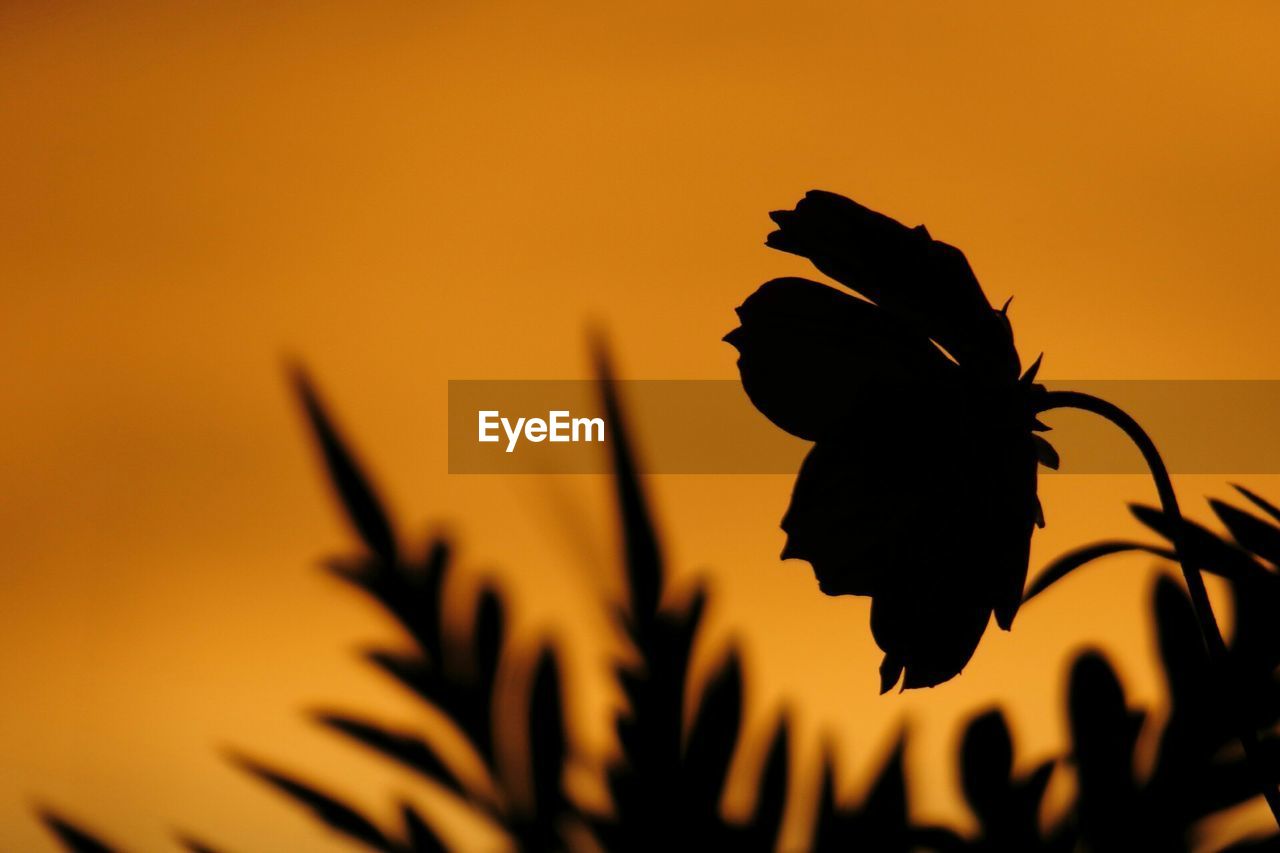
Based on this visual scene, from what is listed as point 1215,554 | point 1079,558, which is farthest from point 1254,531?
point 1079,558

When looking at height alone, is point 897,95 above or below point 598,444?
above

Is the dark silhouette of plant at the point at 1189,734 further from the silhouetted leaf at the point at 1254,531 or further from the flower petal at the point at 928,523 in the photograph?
the flower petal at the point at 928,523

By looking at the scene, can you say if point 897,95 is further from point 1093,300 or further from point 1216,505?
point 1216,505

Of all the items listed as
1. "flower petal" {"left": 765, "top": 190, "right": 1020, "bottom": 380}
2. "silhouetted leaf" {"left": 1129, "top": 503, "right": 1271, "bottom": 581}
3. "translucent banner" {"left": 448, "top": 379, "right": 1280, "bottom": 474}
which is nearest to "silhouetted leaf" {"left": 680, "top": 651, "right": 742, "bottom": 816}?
"translucent banner" {"left": 448, "top": 379, "right": 1280, "bottom": 474}

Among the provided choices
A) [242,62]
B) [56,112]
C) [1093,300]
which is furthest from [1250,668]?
[56,112]

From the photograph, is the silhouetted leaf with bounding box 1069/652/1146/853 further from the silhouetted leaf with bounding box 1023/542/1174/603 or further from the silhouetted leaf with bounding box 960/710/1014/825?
the silhouetted leaf with bounding box 1023/542/1174/603

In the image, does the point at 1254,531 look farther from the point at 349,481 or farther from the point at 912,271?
the point at 349,481
